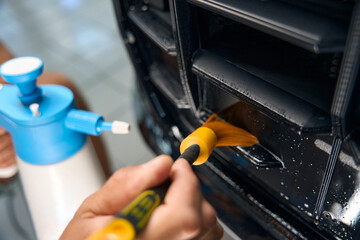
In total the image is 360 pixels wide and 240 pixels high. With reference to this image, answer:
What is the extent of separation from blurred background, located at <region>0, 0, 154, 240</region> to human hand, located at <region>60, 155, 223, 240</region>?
68 centimetres

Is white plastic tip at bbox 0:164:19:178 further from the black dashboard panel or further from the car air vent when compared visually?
the car air vent

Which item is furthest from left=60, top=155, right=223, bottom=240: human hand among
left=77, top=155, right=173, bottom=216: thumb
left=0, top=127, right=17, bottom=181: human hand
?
left=0, top=127, right=17, bottom=181: human hand

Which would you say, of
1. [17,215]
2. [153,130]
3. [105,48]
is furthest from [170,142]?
[105,48]

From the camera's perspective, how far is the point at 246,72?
47 cm

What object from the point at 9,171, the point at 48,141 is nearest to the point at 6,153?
the point at 9,171

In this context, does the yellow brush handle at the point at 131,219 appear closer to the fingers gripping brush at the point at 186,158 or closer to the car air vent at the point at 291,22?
the fingers gripping brush at the point at 186,158

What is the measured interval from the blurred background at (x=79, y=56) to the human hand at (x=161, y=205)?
68cm

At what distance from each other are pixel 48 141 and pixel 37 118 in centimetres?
5

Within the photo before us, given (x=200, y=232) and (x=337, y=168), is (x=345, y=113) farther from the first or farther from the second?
(x=200, y=232)

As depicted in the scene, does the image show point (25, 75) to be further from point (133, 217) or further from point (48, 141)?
point (133, 217)

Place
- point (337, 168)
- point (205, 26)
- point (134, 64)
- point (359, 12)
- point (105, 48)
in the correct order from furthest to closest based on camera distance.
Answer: point (105, 48) < point (134, 64) < point (205, 26) < point (337, 168) < point (359, 12)

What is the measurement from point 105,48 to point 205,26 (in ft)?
4.91

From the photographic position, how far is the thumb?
0.38m

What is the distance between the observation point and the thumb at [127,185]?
0.38m
